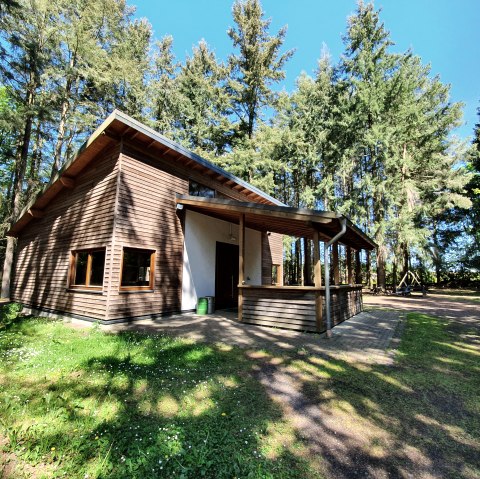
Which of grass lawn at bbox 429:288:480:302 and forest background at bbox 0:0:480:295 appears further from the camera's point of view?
forest background at bbox 0:0:480:295

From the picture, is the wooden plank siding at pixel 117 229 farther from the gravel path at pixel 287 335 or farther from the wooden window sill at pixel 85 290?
the gravel path at pixel 287 335

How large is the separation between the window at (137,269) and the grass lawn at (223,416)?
9.08 ft

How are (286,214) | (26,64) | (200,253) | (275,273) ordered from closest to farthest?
(286,214)
(200,253)
(26,64)
(275,273)

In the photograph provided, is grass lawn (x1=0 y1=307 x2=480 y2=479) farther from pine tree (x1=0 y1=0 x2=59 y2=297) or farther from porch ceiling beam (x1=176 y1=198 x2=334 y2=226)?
pine tree (x1=0 y1=0 x2=59 y2=297)

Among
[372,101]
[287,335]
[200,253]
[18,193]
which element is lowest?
[287,335]

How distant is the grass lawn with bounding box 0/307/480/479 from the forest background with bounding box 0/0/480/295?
1498 centimetres

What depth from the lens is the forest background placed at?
52.8 feet

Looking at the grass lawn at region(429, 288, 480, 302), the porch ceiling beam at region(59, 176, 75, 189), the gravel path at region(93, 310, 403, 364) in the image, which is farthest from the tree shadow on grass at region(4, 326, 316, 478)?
the grass lawn at region(429, 288, 480, 302)

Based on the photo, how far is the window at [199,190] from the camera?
31.5 feet

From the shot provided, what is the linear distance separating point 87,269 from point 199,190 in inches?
178

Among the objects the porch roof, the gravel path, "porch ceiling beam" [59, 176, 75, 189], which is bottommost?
the gravel path

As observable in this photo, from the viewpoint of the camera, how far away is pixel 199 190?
993cm

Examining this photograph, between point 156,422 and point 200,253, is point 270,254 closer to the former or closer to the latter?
point 200,253

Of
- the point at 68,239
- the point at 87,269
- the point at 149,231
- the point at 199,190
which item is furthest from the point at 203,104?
the point at 87,269
